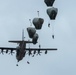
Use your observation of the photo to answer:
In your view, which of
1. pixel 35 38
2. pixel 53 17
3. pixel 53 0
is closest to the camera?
pixel 53 0

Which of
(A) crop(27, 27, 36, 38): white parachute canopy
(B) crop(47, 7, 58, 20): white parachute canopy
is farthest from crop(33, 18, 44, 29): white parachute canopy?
(B) crop(47, 7, 58, 20): white parachute canopy

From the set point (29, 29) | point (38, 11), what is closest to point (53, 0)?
point (38, 11)

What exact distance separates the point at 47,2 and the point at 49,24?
229 inches

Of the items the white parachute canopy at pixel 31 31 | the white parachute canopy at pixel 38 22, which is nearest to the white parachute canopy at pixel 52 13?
the white parachute canopy at pixel 38 22

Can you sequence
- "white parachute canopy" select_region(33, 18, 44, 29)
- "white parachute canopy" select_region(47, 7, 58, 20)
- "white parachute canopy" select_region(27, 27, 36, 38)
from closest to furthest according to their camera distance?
"white parachute canopy" select_region(47, 7, 58, 20), "white parachute canopy" select_region(33, 18, 44, 29), "white parachute canopy" select_region(27, 27, 36, 38)

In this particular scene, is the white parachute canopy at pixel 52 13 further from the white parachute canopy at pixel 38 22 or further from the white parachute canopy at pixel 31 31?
the white parachute canopy at pixel 31 31

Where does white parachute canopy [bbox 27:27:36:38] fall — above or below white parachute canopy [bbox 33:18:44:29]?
below

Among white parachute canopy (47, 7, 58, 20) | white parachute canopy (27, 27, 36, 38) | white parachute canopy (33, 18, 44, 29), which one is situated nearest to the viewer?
white parachute canopy (47, 7, 58, 20)

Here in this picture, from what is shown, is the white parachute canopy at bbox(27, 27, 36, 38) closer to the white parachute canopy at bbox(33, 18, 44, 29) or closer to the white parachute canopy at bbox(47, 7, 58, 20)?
the white parachute canopy at bbox(33, 18, 44, 29)

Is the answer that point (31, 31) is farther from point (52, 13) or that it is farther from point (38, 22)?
point (52, 13)

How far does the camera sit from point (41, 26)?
165m

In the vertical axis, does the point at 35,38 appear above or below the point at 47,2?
below

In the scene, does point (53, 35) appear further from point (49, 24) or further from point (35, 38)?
point (35, 38)

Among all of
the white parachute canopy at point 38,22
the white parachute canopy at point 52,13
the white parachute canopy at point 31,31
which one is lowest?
the white parachute canopy at point 31,31
